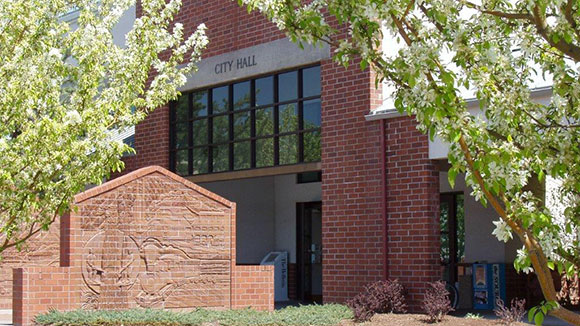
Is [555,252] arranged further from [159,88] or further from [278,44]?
[278,44]

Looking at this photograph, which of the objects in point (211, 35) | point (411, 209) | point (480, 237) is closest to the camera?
point (411, 209)

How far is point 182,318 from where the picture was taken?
13.8 meters

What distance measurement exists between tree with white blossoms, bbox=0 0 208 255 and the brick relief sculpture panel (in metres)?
7.05

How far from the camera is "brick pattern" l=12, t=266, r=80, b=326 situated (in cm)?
1484

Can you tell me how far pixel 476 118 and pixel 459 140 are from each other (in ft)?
0.91

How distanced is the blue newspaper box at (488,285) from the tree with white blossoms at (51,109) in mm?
10730

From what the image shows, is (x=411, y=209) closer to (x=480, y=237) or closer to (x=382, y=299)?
(x=382, y=299)

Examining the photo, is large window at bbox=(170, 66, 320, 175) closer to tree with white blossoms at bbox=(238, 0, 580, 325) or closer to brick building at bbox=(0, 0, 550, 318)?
brick building at bbox=(0, 0, 550, 318)

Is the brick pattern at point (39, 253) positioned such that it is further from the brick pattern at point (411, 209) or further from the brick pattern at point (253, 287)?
the brick pattern at point (411, 209)

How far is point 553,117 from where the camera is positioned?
4.87 meters

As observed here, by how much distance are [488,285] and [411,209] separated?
3.11 meters

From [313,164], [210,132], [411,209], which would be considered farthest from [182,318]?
[210,132]

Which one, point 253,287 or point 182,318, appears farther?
point 253,287

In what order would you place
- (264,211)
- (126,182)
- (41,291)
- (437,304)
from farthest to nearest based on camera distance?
(264,211) → (126,182) → (41,291) → (437,304)
